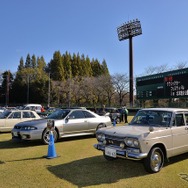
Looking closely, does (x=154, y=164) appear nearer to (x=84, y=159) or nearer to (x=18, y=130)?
(x=84, y=159)

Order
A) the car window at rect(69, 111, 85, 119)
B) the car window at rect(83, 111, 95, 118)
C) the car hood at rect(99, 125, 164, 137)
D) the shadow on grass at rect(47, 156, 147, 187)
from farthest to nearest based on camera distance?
1. the car window at rect(83, 111, 95, 118)
2. the car window at rect(69, 111, 85, 119)
3. the car hood at rect(99, 125, 164, 137)
4. the shadow on grass at rect(47, 156, 147, 187)

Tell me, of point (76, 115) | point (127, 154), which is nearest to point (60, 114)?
point (76, 115)

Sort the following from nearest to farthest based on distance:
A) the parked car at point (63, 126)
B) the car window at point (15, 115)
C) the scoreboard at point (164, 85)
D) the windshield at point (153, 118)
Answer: the windshield at point (153, 118) → the parked car at point (63, 126) → the car window at point (15, 115) → the scoreboard at point (164, 85)

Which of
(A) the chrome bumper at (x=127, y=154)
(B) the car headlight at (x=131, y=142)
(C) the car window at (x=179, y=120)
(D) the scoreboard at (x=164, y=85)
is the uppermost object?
(D) the scoreboard at (x=164, y=85)

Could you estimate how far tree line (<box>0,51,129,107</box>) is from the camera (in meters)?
64.3

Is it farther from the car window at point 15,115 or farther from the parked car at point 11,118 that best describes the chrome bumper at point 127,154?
the car window at point 15,115

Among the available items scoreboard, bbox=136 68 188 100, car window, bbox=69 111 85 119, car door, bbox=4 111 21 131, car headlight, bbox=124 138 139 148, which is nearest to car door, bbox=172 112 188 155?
car headlight, bbox=124 138 139 148

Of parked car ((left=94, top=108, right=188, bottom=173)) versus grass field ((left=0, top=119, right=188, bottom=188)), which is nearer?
grass field ((left=0, top=119, right=188, bottom=188))

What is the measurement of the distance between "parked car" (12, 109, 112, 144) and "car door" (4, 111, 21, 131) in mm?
3990

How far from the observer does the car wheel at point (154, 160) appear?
20.1ft

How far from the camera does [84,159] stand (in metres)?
Answer: 7.74

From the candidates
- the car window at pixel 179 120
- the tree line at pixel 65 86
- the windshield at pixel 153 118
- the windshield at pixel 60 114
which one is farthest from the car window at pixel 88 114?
the tree line at pixel 65 86

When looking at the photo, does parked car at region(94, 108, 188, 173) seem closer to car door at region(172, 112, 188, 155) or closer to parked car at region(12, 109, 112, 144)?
car door at region(172, 112, 188, 155)

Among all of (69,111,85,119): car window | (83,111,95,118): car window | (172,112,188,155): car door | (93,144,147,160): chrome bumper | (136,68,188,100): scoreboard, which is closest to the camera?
(93,144,147,160): chrome bumper
